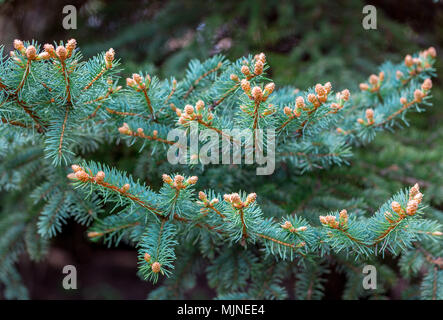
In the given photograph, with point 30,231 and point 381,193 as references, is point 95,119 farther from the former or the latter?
point 381,193

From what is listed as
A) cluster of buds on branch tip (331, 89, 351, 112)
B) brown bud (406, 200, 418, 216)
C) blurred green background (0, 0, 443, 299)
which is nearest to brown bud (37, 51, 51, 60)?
cluster of buds on branch tip (331, 89, 351, 112)

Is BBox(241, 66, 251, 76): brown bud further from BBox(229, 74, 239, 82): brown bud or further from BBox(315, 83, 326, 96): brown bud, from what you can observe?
BBox(315, 83, 326, 96): brown bud

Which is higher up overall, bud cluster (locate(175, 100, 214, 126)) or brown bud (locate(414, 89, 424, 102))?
brown bud (locate(414, 89, 424, 102))

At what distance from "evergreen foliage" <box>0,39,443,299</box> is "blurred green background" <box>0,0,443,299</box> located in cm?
60

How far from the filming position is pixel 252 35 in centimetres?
190

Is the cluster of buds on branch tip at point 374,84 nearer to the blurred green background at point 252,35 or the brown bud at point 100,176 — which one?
the blurred green background at point 252,35

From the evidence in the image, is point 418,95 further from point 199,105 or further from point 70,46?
point 70,46

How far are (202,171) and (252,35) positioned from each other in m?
1.19

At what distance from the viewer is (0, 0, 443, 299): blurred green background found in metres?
1.77

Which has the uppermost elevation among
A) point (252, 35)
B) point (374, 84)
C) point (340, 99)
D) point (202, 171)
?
point (252, 35)

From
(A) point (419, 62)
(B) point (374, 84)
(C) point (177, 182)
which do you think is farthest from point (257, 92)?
(A) point (419, 62)

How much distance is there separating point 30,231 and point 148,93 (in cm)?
74

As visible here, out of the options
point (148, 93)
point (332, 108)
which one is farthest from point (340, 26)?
point (148, 93)

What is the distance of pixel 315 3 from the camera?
198cm
